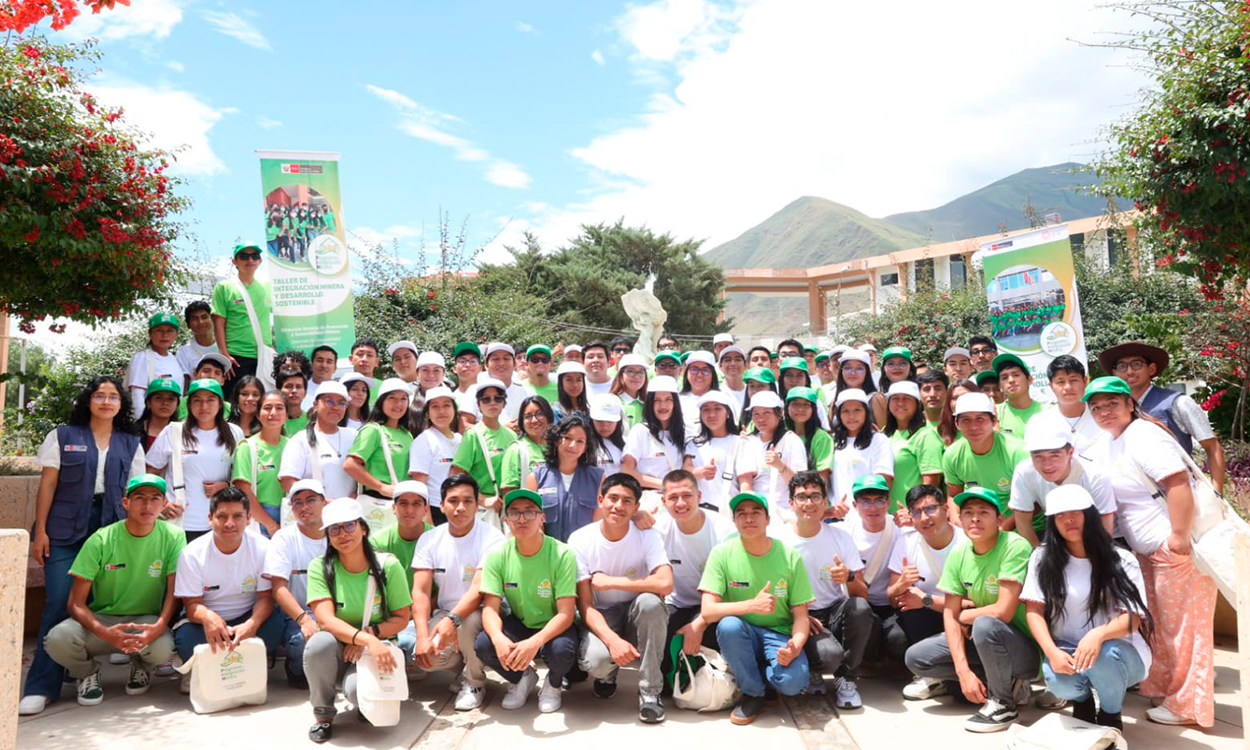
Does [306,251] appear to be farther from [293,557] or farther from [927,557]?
[927,557]

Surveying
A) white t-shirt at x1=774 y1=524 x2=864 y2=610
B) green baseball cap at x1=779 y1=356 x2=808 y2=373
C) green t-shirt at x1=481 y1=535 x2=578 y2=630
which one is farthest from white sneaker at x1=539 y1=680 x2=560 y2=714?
green baseball cap at x1=779 y1=356 x2=808 y2=373

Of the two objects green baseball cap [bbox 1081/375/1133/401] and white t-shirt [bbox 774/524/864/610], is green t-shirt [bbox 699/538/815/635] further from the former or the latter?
green baseball cap [bbox 1081/375/1133/401]

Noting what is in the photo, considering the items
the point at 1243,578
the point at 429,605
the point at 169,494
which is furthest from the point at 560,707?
the point at 1243,578

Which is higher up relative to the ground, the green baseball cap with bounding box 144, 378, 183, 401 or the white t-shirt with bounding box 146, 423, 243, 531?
the green baseball cap with bounding box 144, 378, 183, 401

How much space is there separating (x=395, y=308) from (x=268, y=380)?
16.9 feet

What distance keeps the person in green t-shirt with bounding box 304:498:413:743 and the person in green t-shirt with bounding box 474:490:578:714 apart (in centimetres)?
50

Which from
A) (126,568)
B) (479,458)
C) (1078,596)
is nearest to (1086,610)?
(1078,596)

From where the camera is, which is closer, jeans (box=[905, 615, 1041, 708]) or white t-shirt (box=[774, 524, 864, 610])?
jeans (box=[905, 615, 1041, 708])

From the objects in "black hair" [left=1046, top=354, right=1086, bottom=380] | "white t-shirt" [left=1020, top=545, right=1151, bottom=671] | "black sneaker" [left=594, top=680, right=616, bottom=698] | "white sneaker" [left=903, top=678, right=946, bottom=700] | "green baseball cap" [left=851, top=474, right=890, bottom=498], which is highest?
"black hair" [left=1046, top=354, right=1086, bottom=380]

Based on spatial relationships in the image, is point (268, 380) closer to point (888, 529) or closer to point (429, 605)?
point (429, 605)

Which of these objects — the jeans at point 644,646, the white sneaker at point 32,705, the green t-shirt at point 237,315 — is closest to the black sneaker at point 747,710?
the jeans at point 644,646

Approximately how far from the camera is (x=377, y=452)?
560 cm

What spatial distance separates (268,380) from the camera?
278 inches

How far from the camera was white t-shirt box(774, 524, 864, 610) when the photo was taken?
15.5ft
